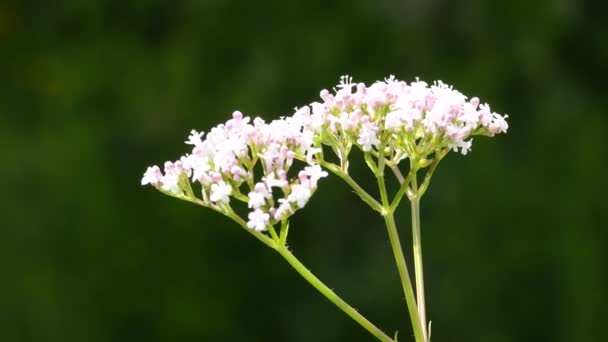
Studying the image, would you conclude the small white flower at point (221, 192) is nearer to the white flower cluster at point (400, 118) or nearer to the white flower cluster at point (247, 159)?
the white flower cluster at point (247, 159)

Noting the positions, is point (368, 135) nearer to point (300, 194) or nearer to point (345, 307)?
point (300, 194)

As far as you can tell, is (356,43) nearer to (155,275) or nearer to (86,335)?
(155,275)

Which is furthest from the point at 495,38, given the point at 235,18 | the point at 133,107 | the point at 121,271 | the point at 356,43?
the point at 121,271

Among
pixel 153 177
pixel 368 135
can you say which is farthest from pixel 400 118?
pixel 153 177

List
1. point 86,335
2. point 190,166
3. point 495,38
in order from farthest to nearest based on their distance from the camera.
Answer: point 495,38 → point 86,335 → point 190,166

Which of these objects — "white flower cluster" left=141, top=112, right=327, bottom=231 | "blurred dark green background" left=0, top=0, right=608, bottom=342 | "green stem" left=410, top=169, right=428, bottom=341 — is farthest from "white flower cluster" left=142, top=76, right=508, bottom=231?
"blurred dark green background" left=0, top=0, right=608, bottom=342

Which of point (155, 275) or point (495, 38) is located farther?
point (495, 38)
